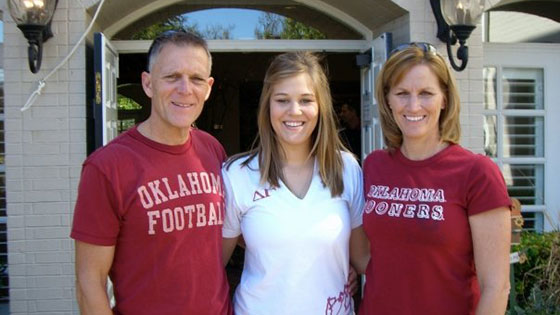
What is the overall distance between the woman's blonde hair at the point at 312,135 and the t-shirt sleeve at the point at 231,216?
0.14 meters

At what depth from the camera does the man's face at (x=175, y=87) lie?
2.20 metres

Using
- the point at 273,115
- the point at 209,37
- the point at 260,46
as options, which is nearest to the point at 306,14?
the point at 260,46

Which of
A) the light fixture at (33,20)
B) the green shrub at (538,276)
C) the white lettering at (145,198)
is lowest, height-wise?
the green shrub at (538,276)

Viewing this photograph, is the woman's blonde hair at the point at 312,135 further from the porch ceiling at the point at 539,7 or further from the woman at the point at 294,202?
the porch ceiling at the point at 539,7

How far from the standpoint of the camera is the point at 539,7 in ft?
19.3

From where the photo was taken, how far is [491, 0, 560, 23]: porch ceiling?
581 cm

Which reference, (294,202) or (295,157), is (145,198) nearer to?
(294,202)

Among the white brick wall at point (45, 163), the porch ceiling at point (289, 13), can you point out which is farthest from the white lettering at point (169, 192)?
the porch ceiling at point (289, 13)

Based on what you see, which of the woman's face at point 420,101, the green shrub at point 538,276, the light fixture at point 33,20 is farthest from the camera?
the green shrub at point 538,276

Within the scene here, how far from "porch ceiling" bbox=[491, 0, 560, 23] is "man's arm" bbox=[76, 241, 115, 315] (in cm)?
508

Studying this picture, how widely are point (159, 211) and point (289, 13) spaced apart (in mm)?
3593

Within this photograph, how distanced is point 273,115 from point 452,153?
770mm

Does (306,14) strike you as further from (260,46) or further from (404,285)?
(404,285)

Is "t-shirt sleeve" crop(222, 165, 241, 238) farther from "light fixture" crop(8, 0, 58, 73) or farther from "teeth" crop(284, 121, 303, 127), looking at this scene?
"light fixture" crop(8, 0, 58, 73)
